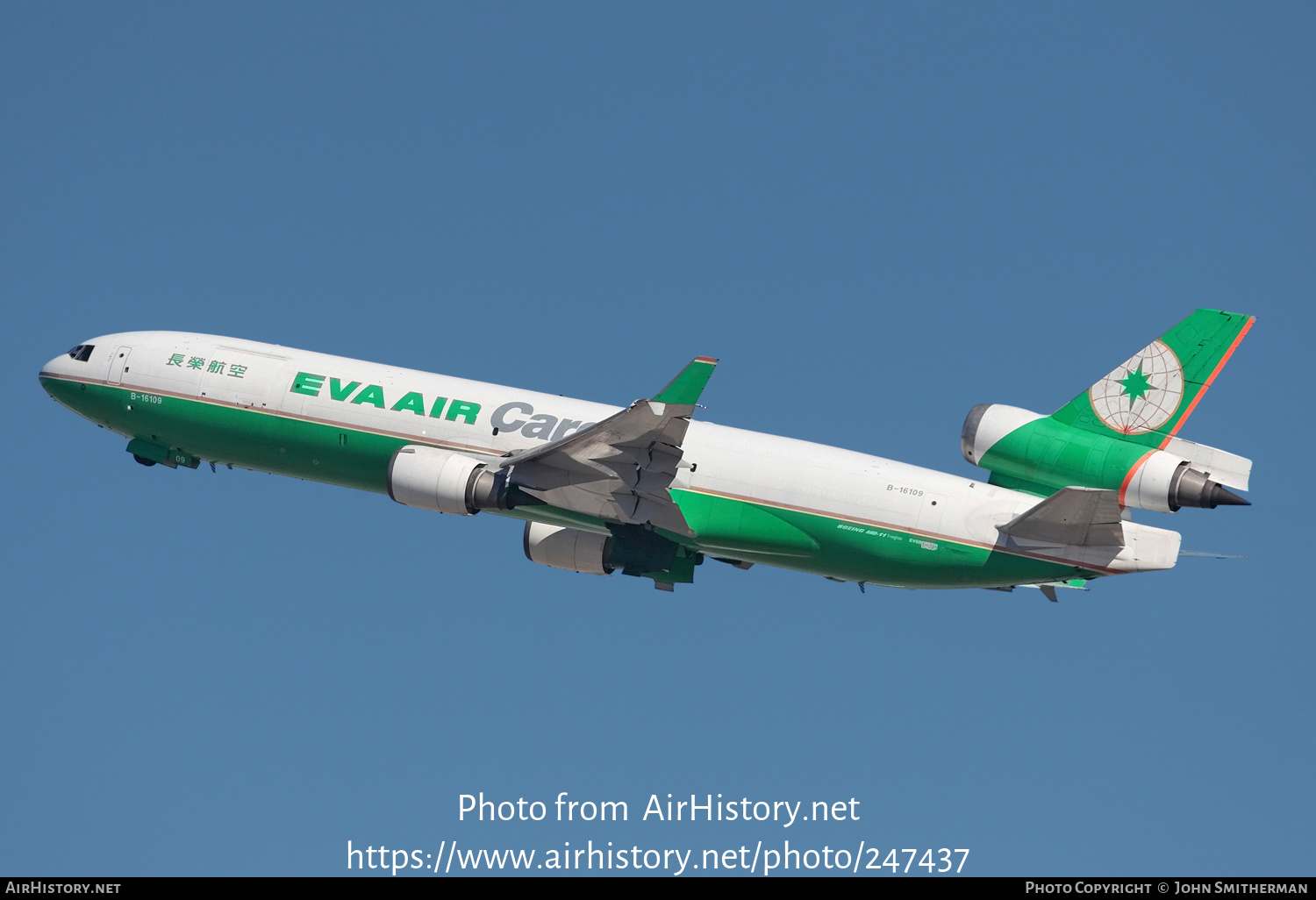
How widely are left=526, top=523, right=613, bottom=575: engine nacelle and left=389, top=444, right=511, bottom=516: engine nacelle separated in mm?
3742

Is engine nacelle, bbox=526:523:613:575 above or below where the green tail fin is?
below

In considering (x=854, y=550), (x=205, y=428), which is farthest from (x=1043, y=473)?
(x=205, y=428)

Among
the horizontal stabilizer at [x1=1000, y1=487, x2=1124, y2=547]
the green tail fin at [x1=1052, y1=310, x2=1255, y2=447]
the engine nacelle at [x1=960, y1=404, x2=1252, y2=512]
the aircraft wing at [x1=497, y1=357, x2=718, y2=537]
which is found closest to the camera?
the horizontal stabilizer at [x1=1000, y1=487, x2=1124, y2=547]

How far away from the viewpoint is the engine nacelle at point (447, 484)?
40938mm

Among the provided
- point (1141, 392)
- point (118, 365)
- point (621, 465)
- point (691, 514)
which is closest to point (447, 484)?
point (621, 465)

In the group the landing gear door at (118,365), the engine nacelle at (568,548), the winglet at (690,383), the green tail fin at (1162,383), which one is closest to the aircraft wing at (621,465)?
the winglet at (690,383)

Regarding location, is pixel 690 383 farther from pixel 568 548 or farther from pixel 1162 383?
pixel 1162 383

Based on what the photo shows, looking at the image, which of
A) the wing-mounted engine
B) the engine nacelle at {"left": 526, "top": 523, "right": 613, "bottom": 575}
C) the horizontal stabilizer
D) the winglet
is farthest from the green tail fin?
the engine nacelle at {"left": 526, "top": 523, "right": 613, "bottom": 575}

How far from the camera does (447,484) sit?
4091cm

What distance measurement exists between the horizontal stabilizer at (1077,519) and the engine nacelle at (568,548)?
12283mm

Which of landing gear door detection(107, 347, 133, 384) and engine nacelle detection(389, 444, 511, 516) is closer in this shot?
engine nacelle detection(389, 444, 511, 516)

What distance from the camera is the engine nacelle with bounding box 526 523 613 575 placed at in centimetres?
4400

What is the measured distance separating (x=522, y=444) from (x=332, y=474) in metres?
6.26

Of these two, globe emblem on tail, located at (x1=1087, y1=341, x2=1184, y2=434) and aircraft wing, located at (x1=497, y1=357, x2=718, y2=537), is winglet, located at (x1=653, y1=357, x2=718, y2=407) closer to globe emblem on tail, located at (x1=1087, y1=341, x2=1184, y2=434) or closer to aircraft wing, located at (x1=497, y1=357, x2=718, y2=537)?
aircraft wing, located at (x1=497, y1=357, x2=718, y2=537)
